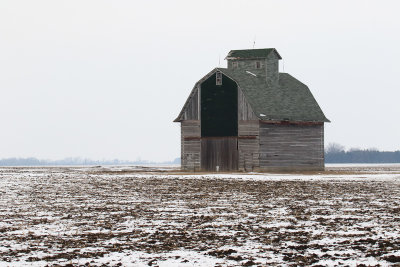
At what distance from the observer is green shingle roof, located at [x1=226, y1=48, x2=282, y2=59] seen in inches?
2675

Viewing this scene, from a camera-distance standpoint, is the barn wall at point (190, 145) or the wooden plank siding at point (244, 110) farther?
the barn wall at point (190, 145)

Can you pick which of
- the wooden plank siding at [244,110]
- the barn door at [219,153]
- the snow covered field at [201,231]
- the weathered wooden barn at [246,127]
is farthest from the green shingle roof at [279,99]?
the snow covered field at [201,231]

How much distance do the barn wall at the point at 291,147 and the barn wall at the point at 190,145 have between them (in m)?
6.69

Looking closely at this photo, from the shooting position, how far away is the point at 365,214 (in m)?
18.5

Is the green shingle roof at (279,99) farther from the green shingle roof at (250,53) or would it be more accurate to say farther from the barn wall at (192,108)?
the barn wall at (192,108)

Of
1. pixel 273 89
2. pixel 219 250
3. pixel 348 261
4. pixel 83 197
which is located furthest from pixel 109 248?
pixel 273 89

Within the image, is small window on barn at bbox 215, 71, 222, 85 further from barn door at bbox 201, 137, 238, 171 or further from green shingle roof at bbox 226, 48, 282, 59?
green shingle roof at bbox 226, 48, 282, 59

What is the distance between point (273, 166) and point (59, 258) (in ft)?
163

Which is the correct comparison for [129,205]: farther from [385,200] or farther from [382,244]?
[382,244]

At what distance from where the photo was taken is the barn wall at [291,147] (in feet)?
197

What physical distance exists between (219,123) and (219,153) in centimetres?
282

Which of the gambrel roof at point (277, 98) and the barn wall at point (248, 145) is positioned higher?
the gambrel roof at point (277, 98)

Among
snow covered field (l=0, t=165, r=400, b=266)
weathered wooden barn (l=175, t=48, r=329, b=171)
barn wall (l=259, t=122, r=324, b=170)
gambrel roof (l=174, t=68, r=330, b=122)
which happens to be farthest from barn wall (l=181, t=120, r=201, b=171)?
snow covered field (l=0, t=165, r=400, b=266)

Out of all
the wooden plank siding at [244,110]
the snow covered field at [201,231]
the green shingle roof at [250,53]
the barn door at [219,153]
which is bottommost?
the snow covered field at [201,231]
